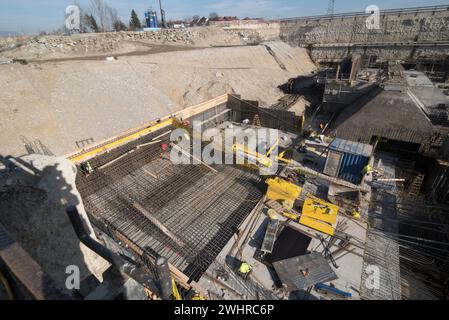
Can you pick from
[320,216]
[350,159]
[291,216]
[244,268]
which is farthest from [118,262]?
[350,159]

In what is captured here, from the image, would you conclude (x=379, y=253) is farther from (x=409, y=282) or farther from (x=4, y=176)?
(x=4, y=176)

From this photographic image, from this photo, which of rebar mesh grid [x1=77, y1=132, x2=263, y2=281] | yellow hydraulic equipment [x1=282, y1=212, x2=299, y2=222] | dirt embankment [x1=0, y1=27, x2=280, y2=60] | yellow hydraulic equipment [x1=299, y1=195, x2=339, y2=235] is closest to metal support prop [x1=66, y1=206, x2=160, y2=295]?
rebar mesh grid [x1=77, y1=132, x2=263, y2=281]

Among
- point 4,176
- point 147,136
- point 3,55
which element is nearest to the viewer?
point 4,176

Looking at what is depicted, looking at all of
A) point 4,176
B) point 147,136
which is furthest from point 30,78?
point 4,176

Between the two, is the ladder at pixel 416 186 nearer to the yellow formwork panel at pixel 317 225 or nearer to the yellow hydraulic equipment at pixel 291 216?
the yellow formwork panel at pixel 317 225

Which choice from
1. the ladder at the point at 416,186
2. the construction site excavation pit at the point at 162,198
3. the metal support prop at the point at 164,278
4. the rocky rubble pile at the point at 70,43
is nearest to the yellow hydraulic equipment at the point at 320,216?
the construction site excavation pit at the point at 162,198

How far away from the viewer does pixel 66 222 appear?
26.7 feet

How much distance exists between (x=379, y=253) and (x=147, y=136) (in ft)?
43.8

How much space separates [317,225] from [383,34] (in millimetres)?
47591

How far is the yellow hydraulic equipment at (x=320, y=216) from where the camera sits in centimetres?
951

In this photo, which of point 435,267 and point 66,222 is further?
point 435,267

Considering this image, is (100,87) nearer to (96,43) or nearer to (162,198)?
(162,198)

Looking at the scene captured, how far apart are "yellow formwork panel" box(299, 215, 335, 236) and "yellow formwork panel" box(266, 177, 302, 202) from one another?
1097 mm

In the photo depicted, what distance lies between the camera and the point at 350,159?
479 inches
